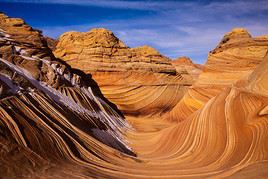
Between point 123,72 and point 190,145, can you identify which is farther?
point 123,72

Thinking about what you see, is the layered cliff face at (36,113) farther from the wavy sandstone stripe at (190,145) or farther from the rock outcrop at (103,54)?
the rock outcrop at (103,54)

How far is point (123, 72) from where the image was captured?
1550 centimetres

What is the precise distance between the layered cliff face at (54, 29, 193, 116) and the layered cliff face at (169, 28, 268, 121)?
286cm

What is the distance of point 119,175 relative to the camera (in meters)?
3.99

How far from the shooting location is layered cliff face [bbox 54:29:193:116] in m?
15.1

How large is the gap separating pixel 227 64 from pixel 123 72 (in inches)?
220

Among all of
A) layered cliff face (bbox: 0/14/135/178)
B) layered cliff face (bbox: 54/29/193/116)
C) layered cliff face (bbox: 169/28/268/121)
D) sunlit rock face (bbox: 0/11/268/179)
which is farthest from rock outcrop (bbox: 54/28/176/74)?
layered cliff face (bbox: 0/14/135/178)

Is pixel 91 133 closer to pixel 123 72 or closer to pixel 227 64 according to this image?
pixel 227 64

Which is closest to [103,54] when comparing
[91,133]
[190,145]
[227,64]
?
[227,64]

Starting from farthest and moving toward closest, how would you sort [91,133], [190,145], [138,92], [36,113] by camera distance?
[138,92] < [91,133] < [190,145] < [36,113]

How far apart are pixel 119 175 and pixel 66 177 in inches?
31.6

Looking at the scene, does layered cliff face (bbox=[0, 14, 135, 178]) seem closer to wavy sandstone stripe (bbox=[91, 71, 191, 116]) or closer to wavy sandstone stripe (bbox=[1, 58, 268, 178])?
wavy sandstone stripe (bbox=[1, 58, 268, 178])

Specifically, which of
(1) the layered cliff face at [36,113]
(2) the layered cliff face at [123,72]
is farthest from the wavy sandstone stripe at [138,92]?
(1) the layered cliff face at [36,113]

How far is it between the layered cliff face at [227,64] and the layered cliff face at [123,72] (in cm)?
286
